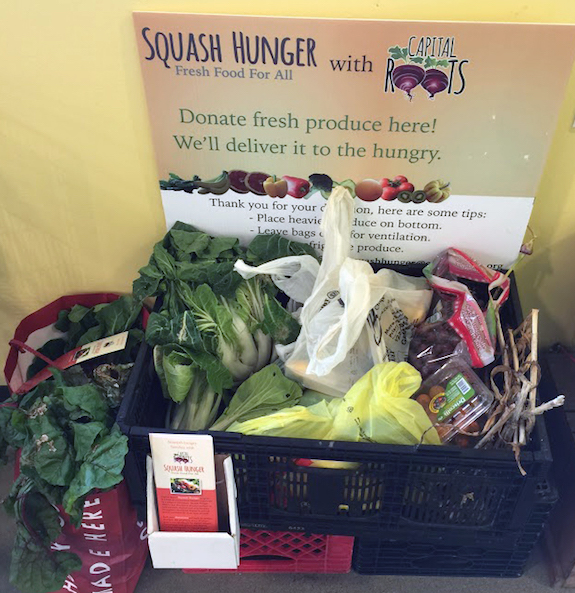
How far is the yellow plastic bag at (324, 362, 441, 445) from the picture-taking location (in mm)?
1078

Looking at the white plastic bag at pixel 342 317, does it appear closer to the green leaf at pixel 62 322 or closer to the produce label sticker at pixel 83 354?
the produce label sticker at pixel 83 354

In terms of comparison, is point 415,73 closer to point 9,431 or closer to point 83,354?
point 83,354

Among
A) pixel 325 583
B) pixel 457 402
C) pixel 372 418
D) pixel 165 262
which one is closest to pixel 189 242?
pixel 165 262

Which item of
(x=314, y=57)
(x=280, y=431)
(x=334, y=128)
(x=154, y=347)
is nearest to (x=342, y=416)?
(x=280, y=431)

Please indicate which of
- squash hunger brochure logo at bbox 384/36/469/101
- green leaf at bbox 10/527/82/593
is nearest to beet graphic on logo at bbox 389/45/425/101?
squash hunger brochure logo at bbox 384/36/469/101

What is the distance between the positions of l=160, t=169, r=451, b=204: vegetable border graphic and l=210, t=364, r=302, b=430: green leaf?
365 mm

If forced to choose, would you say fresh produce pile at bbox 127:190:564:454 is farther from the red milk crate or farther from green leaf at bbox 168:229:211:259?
the red milk crate

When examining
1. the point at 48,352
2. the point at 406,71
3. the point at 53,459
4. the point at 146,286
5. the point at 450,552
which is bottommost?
the point at 450,552

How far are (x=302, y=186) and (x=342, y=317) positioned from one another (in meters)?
0.31

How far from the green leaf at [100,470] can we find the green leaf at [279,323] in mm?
377

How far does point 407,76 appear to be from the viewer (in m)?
1.09

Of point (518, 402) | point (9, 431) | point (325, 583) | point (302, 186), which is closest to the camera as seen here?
point (518, 402)

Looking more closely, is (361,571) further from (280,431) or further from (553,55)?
(553,55)

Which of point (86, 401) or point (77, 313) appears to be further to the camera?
point (77, 313)
